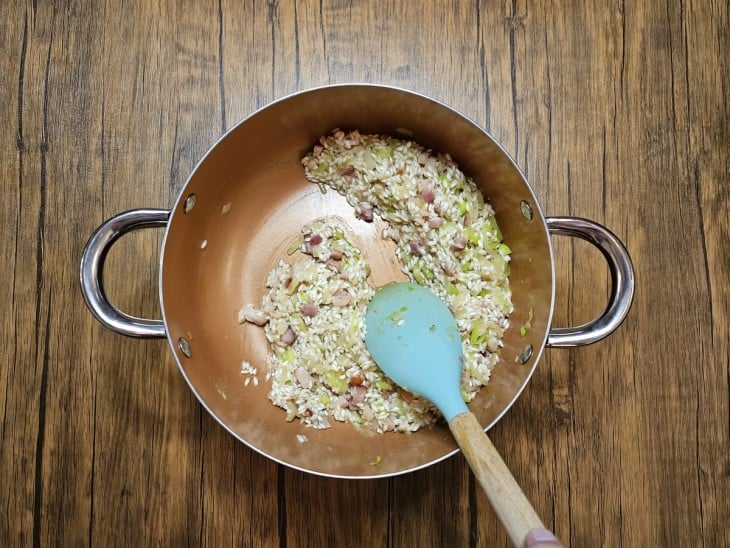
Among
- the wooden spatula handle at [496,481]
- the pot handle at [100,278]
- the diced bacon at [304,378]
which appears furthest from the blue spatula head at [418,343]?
Answer: the pot handle at [100,278]

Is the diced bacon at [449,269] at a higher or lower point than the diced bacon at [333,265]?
lower

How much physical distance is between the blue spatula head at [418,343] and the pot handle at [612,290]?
0.65 ft

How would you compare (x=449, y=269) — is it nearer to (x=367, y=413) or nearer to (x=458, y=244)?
(x=458, y=244)

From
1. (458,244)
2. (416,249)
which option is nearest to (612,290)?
(458,244)

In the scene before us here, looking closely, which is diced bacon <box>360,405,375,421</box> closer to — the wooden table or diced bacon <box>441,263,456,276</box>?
the wooden table

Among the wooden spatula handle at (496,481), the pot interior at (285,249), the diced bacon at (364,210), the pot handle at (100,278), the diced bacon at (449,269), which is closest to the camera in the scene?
the wooden spatula handle at (496,481)

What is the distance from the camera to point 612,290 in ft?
3.58

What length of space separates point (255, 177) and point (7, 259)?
619mm

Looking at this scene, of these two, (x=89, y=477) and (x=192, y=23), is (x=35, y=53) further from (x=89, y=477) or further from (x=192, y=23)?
(x=89, y=477)

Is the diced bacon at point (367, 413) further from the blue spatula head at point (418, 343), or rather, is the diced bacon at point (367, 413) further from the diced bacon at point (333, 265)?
the diced bacon at point (333, 265)

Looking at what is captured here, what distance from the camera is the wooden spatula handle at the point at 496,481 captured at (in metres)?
0.87

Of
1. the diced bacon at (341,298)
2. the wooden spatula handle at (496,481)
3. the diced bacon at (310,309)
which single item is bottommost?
the wooden spatula handle at (496,481)

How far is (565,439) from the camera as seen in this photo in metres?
1.35

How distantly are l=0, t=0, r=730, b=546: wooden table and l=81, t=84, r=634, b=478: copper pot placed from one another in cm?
14
